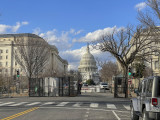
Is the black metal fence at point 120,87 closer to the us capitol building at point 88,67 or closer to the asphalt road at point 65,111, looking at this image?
the asphalt road at point 65,111

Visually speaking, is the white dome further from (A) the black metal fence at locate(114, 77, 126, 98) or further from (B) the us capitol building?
(A) the black metal fence at locate(114, 77, 126, 98)

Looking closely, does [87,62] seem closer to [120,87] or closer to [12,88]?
[12,88]

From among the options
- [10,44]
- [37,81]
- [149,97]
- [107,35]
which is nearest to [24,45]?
[37,81]

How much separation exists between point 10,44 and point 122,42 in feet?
295

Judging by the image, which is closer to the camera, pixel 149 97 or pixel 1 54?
pixel 149 97

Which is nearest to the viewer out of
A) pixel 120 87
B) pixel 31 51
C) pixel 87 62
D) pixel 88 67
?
pixel 120 87

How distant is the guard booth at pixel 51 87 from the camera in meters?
33.8

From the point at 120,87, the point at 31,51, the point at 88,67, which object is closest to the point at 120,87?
the point at 120,87

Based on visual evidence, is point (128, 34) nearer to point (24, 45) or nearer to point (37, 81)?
point (37, 81)

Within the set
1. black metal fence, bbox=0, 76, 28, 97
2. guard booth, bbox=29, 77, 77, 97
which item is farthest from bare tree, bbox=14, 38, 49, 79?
guard booth, bbox=29, 77, 77, 97

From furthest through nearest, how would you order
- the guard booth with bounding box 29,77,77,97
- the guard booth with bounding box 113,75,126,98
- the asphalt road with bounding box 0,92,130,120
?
the guard booth with bounding box 29,77,77,97
the guard booth with bounding box 113,75,126,98
the asphalt road with bounding box 0,92,130,120

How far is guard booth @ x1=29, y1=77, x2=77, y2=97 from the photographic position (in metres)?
33.8

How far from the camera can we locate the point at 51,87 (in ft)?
112

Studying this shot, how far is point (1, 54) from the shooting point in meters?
119
